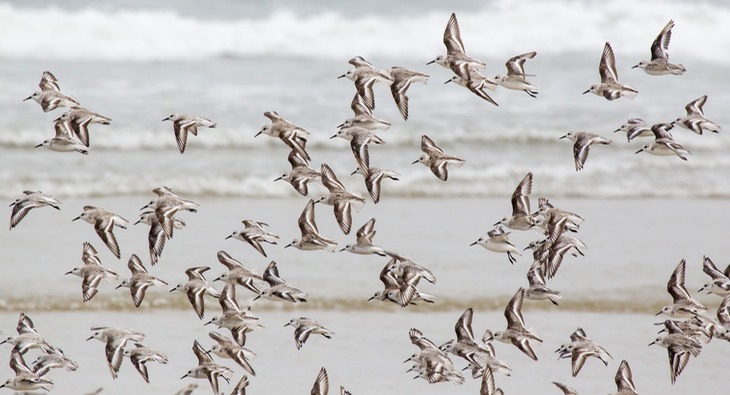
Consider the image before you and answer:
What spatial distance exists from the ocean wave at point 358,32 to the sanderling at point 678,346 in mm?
9320

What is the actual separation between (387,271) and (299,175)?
919mm

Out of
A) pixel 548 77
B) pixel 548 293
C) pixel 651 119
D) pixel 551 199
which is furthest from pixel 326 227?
pixel 548 77

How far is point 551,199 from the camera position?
1066 centimetres

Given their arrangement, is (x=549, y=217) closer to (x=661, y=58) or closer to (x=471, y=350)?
(x=471, y=350)

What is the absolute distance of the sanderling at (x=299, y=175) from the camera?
7.82m

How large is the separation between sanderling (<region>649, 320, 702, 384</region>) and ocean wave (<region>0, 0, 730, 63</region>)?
9.32 metres

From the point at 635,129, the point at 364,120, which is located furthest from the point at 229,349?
the point at 635,129

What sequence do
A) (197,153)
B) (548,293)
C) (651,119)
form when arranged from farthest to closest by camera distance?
(651,119) → (197,153) → (548,293)

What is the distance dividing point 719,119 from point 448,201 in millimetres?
4024

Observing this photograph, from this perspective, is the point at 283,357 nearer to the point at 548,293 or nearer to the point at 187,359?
the point at 187,359

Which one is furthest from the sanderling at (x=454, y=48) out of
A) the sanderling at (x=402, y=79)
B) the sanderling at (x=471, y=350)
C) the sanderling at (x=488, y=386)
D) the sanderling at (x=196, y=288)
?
the sanderling at (x=488, y=386)

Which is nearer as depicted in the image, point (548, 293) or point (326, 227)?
point (548, 293)

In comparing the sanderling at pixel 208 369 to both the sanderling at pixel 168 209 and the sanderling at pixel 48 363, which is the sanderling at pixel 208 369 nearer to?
the sanderling at pixel 48 363

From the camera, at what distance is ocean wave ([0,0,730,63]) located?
16.1 meters
